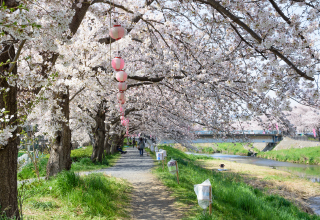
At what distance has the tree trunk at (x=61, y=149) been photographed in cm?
850

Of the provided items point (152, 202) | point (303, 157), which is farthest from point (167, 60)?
point (303, 157)

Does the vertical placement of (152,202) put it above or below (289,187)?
above

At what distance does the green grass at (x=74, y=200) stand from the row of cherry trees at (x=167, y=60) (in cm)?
132

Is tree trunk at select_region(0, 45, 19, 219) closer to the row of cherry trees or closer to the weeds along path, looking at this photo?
the row of cherry trees

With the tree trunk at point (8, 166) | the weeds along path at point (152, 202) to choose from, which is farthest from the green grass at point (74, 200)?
the tree trunk at point (8, 166)

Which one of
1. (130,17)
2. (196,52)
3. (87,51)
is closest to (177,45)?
(196,52)

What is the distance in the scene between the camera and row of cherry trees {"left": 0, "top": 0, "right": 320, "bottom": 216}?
4.18 metres

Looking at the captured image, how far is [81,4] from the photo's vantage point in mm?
6051

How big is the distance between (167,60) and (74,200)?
4904mm

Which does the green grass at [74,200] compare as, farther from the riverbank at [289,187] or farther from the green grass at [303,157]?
the green grass at [303,157]

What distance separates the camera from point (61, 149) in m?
8.70

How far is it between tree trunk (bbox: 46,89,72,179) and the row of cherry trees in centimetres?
3

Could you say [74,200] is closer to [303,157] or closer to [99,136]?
[99,136]

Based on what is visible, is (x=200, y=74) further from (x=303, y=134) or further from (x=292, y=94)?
(x=303, y=134)
